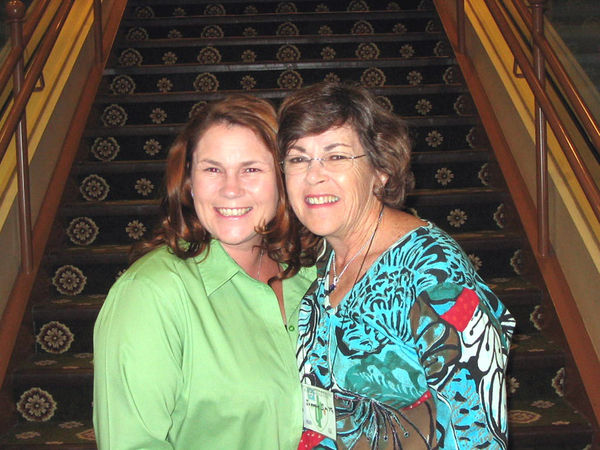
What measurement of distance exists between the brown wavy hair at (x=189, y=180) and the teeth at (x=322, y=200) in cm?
16

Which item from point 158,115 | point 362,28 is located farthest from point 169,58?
point 362,28

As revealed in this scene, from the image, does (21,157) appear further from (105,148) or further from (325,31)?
(325,31)

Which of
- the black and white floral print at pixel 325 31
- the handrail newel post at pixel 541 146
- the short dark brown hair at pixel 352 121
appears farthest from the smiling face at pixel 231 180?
the black and white floral print at pixel 325 31

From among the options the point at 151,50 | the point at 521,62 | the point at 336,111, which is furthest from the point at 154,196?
the point at 336,111

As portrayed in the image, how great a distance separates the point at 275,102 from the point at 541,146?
1.86m

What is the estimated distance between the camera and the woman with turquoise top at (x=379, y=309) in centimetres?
133

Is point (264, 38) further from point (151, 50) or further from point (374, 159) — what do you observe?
point (374, 159)

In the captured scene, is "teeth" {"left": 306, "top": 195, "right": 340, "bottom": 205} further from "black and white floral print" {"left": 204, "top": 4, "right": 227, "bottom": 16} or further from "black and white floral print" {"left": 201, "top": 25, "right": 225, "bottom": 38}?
"black and white floral print" {"left": 204, "top": 4, "right": 227, "bottom": 16}

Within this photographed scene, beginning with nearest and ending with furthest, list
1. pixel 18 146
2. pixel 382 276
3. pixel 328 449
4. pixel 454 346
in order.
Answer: pixel 454 346 < pixel 382 276 < pixel 328 449 < pixel 18 146

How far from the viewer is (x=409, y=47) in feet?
16.6

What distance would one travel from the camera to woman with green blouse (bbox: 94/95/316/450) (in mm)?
1430

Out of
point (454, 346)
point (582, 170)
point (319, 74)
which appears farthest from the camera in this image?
point (319, 74)

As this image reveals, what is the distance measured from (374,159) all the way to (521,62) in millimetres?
1934

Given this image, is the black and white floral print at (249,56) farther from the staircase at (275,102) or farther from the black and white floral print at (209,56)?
the black and white floral print at (209,56)
